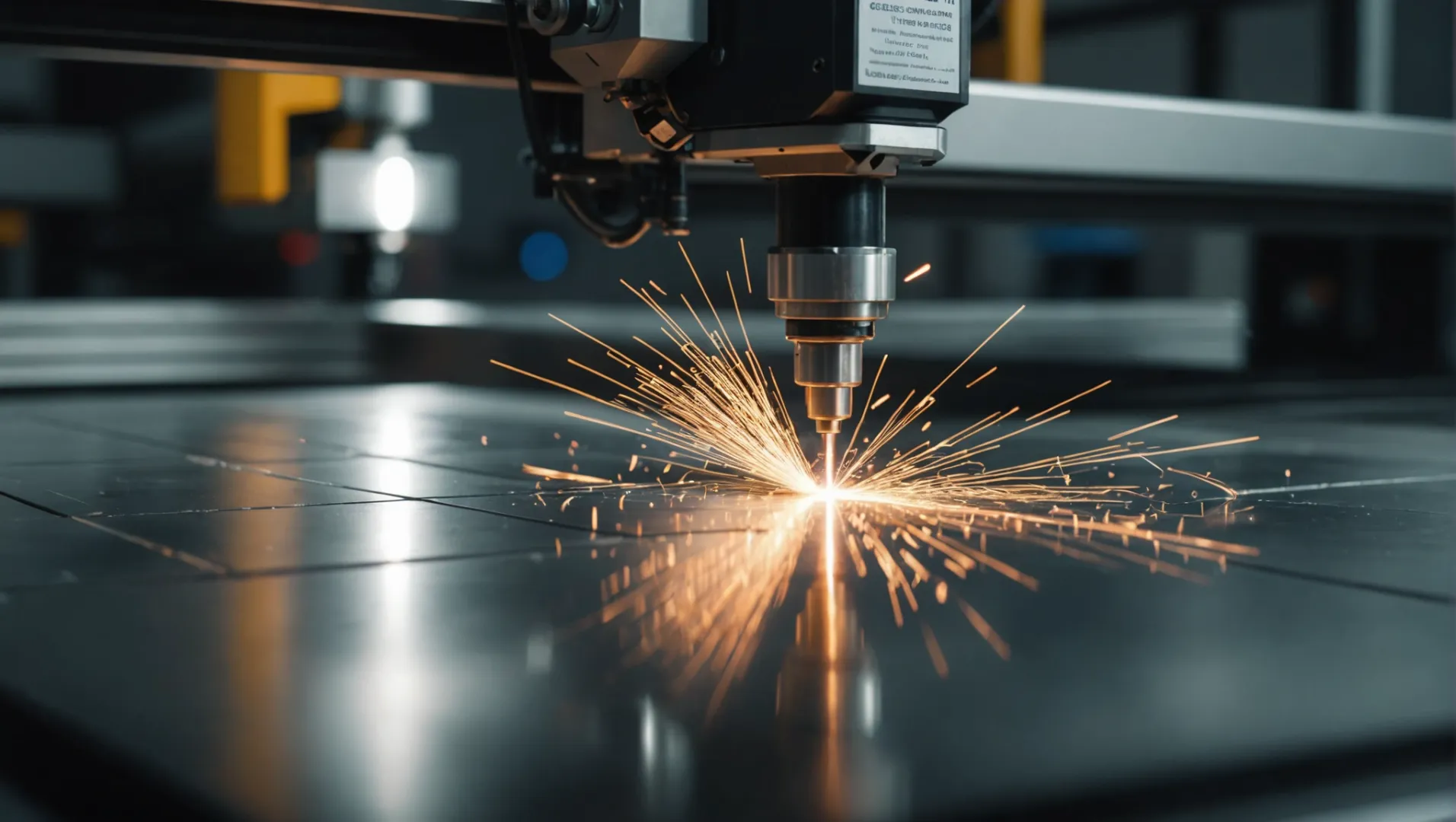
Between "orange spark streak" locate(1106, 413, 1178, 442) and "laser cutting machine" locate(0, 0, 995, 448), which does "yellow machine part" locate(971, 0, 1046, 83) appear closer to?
"orange spark streak" locate(1106, 413, 1178, 442)

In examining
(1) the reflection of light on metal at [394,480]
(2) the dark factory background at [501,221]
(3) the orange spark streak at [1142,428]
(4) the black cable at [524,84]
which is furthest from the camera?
(2) the dark factory background at [501,221]

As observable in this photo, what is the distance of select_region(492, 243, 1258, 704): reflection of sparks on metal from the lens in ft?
2.25

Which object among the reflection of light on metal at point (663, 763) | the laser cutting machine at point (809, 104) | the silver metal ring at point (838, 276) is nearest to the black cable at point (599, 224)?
the laser cutting machine at point (809, 104)

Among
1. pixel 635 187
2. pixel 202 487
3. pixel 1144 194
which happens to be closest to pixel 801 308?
pixel 635 187

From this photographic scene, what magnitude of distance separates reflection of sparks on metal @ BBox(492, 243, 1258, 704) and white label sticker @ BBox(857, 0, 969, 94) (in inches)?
10.7

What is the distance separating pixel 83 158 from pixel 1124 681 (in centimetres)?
243

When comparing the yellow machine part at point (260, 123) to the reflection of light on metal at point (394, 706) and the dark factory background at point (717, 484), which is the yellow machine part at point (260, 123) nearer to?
the dark factory background at point (717, 484)

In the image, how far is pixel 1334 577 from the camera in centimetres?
Answer: 79

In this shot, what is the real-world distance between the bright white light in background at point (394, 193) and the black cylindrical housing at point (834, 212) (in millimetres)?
1314

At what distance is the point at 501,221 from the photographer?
453cm

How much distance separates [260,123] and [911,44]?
1.58 metres

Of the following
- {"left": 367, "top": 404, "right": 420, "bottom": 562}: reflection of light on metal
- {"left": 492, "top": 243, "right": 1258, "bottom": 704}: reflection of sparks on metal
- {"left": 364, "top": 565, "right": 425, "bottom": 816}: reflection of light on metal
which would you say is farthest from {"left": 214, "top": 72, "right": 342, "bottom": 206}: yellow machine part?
A: {"left": 364, "top": 565, "right": 425, "bottom": 816}: reflection of light on metal

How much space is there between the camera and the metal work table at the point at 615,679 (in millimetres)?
456

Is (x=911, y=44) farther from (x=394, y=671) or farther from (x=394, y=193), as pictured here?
(x=394, y=193)
